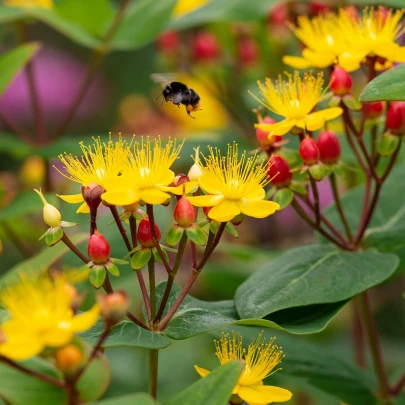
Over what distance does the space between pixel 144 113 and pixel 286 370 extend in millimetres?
1097

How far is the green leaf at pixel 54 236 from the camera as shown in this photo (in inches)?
34.2

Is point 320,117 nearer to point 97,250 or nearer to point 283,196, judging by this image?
point 283,196

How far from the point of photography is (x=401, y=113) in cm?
100

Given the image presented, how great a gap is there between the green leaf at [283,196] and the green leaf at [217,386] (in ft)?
0.95

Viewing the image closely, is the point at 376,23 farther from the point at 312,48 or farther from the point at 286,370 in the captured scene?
the point at 286,370

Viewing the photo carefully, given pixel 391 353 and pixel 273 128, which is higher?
pixel 273 128

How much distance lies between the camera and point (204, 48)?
171cm

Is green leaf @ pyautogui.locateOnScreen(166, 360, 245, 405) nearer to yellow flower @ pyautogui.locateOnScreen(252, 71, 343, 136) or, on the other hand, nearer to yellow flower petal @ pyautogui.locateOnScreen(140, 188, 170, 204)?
yellow flower petal @ pyautogui.locateOnScreen(140, 188, 170, 204)

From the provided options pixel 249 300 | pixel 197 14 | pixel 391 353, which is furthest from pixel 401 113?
pixel 391 353

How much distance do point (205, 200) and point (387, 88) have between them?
23 centimetres

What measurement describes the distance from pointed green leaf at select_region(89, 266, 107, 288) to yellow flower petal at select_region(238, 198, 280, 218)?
157 millimetres

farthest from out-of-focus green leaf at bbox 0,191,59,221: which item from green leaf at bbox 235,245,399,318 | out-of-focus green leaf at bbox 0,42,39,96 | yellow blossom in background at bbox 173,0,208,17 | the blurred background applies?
yellow blossom in background at bbox 173,0,208,17

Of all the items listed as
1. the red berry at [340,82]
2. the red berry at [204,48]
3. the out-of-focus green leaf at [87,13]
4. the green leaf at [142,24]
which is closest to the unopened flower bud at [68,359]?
the red berry at [340,82]

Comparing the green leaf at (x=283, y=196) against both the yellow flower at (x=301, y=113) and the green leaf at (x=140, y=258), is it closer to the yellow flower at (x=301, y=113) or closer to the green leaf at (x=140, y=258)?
the yellow flower at (x=301, y=113)
